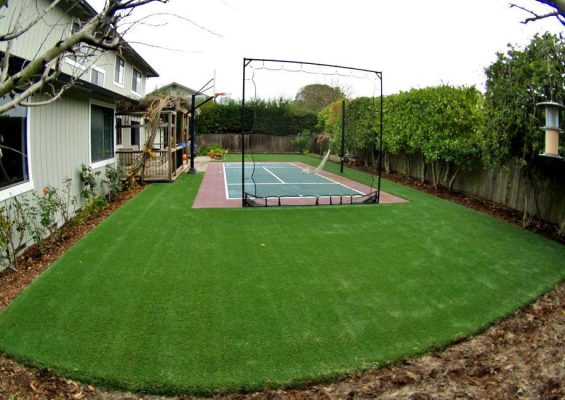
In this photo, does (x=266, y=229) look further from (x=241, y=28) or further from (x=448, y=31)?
(x=448, y=31)

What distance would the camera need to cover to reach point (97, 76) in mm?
15062

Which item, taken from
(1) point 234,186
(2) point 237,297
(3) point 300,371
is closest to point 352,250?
(2) point 237,297

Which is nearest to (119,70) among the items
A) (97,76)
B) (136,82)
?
(97,76)

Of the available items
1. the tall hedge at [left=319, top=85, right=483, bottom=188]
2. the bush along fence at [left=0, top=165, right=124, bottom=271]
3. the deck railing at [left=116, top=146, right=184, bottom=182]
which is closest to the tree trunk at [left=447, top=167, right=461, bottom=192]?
the tall hedge at [left=319, top=85, right=483, bottom=188]

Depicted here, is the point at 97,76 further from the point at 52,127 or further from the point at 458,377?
the point at 458,377

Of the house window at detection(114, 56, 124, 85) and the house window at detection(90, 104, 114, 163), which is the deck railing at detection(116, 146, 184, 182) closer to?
the house window at detection(90, 104, 114, 163)

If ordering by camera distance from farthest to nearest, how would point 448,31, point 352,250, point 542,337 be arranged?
point 448,31
point 352,250
point 542,337

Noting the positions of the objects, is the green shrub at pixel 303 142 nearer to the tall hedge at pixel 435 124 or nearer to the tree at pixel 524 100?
the tall hedge at pixel 435 124

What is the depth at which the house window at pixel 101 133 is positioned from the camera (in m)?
10.7

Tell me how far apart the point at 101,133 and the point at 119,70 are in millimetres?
7268

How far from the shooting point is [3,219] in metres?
5.57

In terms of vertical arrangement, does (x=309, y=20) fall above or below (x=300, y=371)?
above

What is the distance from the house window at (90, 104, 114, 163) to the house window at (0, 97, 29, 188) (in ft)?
12.2

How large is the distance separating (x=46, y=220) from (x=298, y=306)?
4311mm
